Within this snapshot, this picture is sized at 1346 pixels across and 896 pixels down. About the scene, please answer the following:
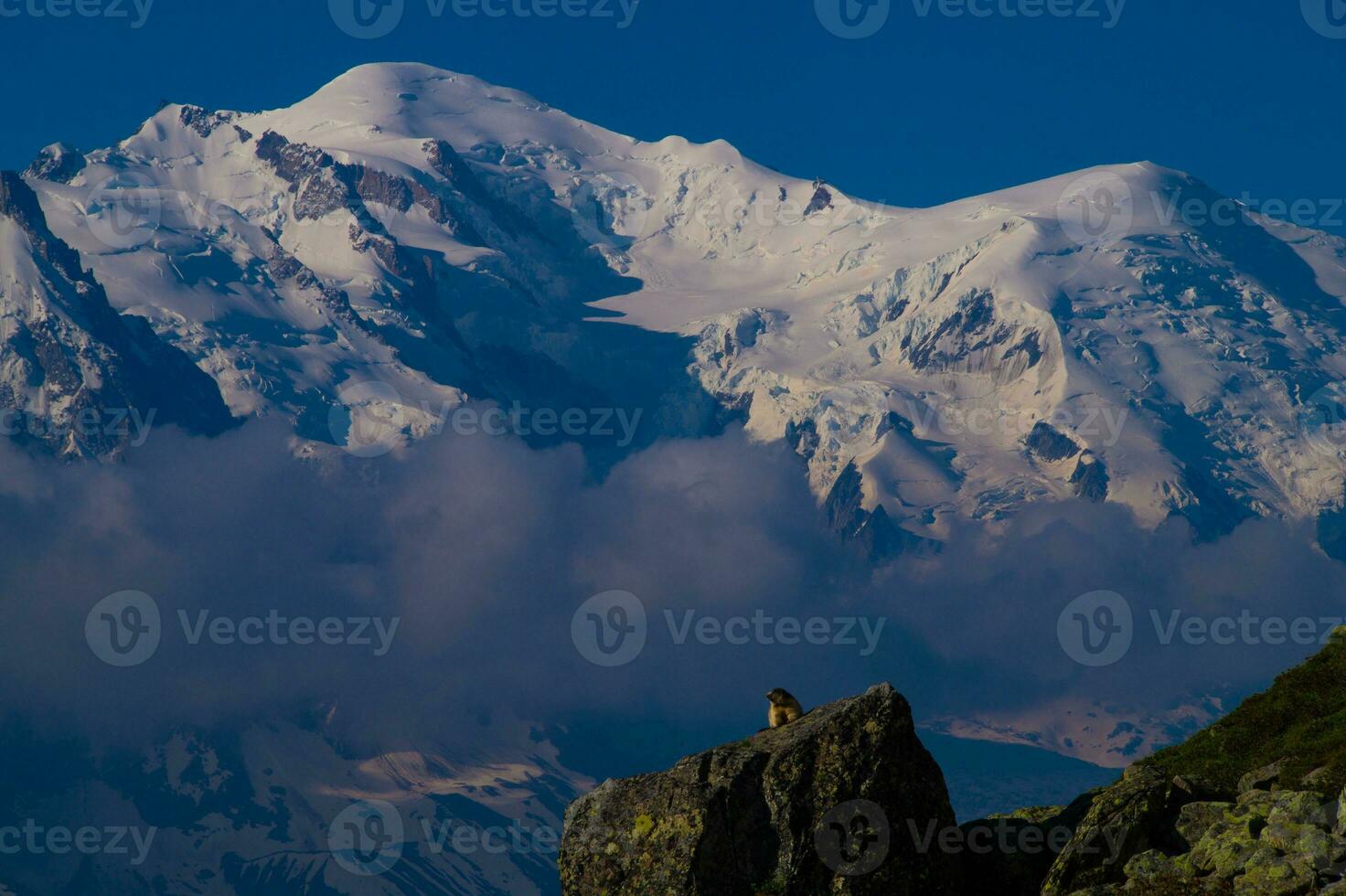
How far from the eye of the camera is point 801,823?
107ft

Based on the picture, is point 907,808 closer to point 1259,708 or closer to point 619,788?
point 619,788

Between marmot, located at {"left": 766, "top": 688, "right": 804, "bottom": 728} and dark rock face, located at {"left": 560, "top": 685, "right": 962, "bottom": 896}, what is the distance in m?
2.23

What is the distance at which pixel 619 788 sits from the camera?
3416cm

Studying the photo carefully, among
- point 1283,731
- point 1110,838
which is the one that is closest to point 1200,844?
point 1110,838

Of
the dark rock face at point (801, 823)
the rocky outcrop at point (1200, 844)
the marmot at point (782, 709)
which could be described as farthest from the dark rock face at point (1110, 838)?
the marmot at point (782, 709)

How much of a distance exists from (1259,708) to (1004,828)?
11784 millimetres

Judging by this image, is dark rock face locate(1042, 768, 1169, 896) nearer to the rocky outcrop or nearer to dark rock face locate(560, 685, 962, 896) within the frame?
the rocky outcrop

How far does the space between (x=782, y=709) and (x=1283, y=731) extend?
44.8 ft

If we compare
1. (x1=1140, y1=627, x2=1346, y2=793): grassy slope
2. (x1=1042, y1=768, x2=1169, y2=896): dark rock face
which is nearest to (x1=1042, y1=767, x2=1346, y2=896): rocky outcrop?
(x1=1042, y1=768, x2=1169, y2=896): dark rock face

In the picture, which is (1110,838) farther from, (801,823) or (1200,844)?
(801,823)

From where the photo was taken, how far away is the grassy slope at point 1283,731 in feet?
122

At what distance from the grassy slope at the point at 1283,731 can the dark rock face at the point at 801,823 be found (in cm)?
779

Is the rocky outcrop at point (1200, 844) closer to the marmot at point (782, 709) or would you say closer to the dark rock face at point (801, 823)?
the dark rock face at point (801, 823)

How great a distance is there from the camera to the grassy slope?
37188 millimetres
